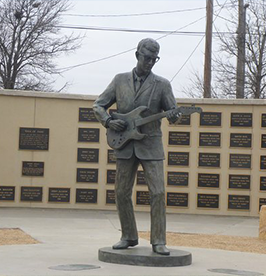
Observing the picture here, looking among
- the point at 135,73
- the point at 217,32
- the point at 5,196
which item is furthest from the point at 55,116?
the point at 217,32

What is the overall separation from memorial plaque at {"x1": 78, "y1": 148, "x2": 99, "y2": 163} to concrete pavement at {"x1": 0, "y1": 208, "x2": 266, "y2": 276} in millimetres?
1152

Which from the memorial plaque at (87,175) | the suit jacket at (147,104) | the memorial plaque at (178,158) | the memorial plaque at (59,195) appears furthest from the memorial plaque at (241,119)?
the suit jacket at (147,104)

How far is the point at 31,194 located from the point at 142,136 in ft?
27.0

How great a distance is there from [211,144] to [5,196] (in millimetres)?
4769

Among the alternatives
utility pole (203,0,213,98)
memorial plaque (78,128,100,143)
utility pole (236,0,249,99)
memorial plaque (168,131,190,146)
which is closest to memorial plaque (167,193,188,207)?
memorial plaque (168,131,190,146)

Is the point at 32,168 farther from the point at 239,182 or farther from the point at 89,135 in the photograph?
the point at 239,182

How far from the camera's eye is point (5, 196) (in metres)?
16.3

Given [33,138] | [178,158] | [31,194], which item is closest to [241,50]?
[178,158]

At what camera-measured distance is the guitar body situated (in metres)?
8.66

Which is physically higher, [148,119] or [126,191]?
[148,119]

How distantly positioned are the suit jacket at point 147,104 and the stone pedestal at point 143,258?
3.73ft

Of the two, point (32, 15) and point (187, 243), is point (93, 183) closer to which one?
point (187, 243)

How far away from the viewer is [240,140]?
16391mm

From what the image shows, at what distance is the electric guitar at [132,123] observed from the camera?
28.0ft
